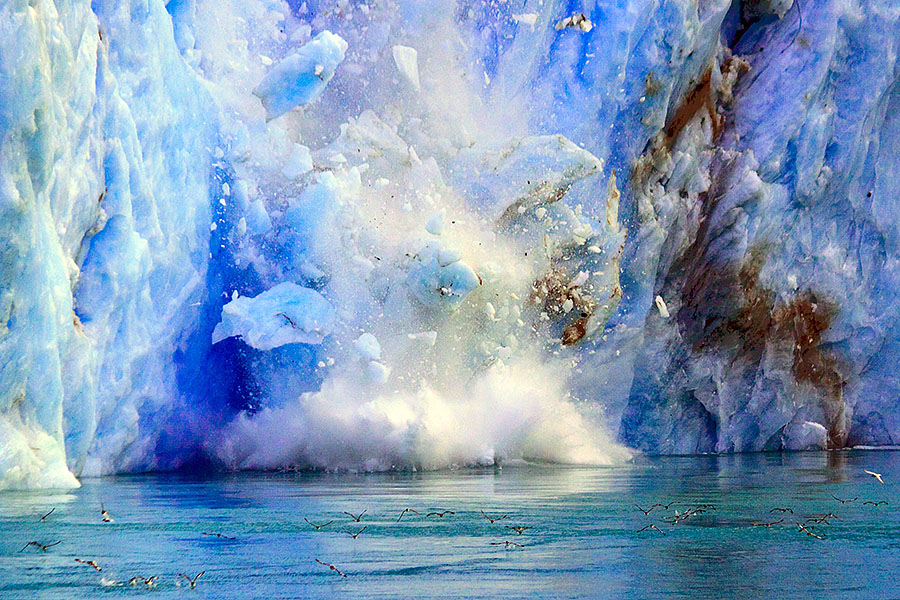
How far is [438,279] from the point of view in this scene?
10805mm

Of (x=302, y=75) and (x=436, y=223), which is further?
(x=436, y=223)

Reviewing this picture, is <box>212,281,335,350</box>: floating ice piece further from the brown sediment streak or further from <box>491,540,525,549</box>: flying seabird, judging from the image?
the brown sediment streak

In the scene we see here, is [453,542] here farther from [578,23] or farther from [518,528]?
[578,23]

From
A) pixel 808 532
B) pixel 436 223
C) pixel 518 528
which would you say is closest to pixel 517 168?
pixel 436 223

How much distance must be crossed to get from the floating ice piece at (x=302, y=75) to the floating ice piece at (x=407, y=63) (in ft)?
3.51

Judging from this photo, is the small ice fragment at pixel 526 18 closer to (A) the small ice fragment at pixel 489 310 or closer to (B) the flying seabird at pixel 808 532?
(A) the small ice fragment at pixel 489 310

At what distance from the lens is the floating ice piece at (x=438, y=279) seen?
10.7m

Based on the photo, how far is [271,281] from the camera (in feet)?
36.6

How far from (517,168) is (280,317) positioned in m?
2.98

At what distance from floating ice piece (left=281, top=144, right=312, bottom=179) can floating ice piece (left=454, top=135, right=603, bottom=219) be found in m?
1.70

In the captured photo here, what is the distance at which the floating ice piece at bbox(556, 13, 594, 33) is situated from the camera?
1267 centimetres

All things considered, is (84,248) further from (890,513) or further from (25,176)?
(890,513)

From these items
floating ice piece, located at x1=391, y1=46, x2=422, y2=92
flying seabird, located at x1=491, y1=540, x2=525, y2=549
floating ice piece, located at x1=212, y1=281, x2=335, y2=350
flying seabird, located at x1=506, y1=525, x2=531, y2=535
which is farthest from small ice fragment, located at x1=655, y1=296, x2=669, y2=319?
flying seabird, located at x1=491, y1=540, x2=525, y2=549

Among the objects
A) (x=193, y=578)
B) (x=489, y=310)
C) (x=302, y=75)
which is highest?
(x=302, y=75)
